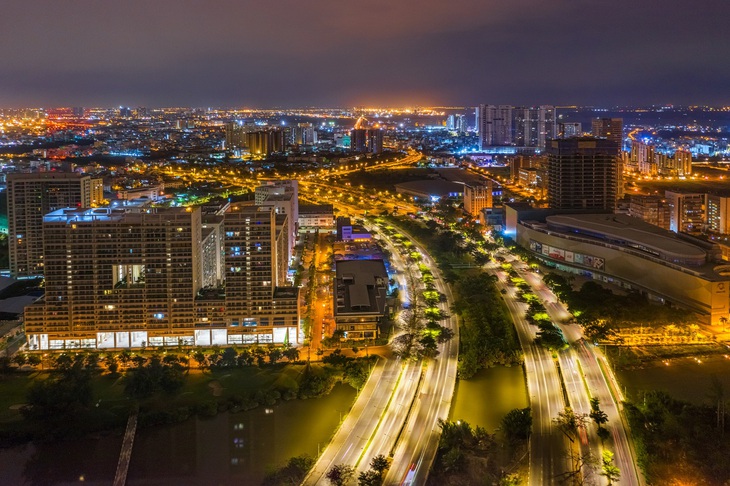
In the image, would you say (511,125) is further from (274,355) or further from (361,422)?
(361,422)

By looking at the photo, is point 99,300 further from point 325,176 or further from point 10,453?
point 325,176

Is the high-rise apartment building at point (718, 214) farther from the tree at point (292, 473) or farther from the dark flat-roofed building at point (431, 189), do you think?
the tree at point (292, 473)

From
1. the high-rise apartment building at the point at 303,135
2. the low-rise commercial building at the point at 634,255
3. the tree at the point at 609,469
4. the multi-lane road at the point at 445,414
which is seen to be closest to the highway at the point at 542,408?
the multi-lane road at the point at 445,414

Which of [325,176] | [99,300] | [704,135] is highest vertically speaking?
[704,135]

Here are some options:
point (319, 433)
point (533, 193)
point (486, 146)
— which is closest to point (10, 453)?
point (319, 433)

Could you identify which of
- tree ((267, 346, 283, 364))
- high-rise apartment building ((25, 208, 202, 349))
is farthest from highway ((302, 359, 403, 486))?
high-rise apartment building ((25, 208, 202, 349))

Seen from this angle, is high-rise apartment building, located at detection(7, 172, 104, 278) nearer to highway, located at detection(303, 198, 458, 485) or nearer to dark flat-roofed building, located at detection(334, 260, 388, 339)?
dark flat-roofed building, located at detection(334, 260, 388, 339)

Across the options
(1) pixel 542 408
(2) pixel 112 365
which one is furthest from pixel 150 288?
(1) pixel 542 408
